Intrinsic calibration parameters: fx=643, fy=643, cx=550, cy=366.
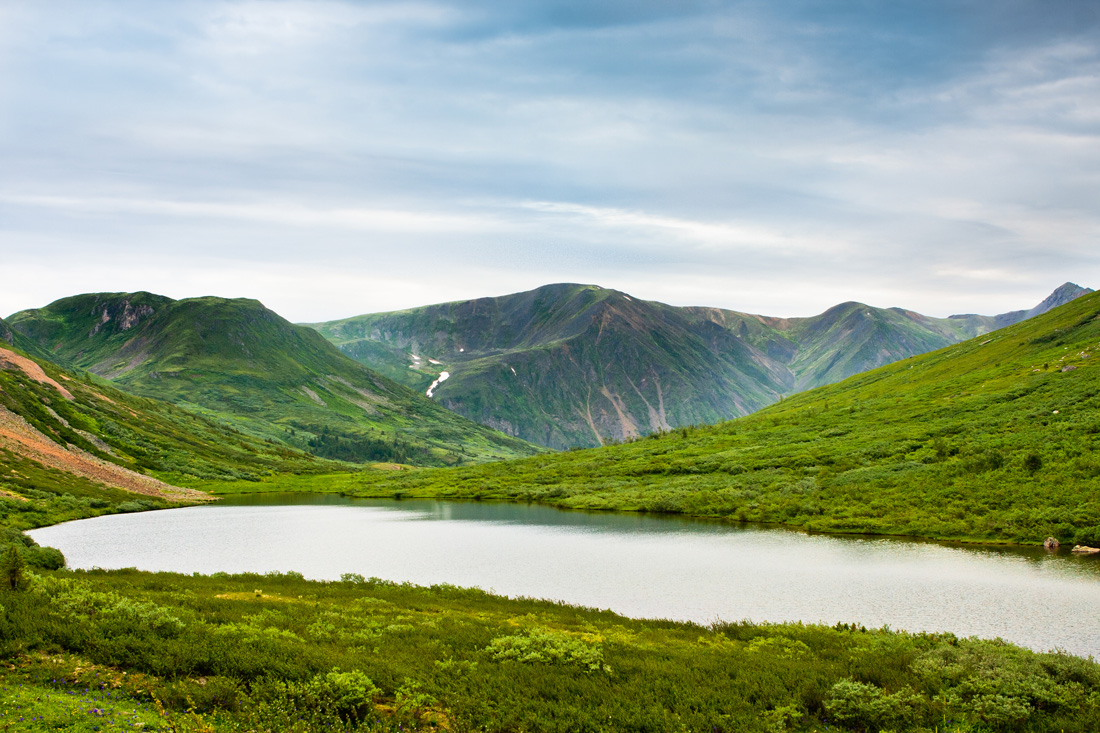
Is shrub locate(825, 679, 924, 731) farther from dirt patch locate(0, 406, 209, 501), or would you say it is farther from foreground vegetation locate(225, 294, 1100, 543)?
dirt patch locate(0, 406, 209, 501)

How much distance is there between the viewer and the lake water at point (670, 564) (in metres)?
38.1

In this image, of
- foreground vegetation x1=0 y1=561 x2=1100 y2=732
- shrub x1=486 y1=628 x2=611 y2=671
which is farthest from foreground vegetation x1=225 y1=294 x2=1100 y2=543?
shrub x1=486 y1=628 x2=611 y2=671

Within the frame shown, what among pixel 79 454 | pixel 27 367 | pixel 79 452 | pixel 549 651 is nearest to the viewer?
pixel 549 651

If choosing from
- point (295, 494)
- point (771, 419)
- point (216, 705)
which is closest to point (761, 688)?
point (216, 705)

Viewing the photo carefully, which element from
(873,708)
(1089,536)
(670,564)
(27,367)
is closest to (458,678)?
(873,708)

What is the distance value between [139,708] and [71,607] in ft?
29.7

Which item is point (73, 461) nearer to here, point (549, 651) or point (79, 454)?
point (79, 454)

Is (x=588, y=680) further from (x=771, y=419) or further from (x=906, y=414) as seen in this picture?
(x=771, y=419)

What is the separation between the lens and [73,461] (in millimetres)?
114875

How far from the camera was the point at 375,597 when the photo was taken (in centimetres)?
3662

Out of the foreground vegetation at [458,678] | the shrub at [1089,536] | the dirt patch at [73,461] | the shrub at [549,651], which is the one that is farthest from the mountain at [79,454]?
the shrub at [1089,536]

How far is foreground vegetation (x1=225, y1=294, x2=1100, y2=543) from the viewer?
73938mm

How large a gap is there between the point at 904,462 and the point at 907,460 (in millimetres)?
1760

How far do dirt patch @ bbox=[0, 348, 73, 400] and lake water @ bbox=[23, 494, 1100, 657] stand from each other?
79.0 meters
